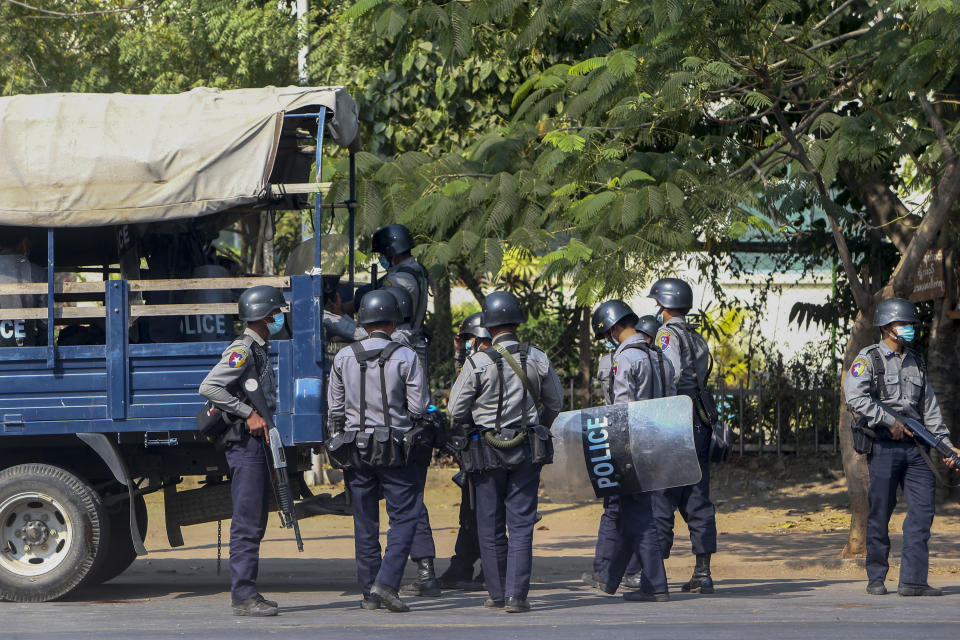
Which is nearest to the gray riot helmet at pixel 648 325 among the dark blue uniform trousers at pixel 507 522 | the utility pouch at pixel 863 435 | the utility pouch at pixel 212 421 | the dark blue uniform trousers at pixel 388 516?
the utility pouch at pixel 863 435

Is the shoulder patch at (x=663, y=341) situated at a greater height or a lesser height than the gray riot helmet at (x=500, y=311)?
lesser

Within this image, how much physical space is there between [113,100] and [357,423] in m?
2.61

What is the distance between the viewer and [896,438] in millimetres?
7805

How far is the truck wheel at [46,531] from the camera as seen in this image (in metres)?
7.62

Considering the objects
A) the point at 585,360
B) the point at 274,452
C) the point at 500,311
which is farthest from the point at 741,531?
the point at 274,452

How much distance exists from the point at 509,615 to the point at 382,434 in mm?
1239

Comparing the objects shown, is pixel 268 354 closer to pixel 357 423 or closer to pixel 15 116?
pixel 357 423

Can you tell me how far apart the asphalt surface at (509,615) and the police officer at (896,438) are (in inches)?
10.3

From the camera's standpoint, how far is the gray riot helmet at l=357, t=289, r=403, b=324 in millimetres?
7344

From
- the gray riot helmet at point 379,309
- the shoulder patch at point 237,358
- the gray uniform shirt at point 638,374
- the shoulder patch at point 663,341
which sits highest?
the gray riot helmet at point 379,309

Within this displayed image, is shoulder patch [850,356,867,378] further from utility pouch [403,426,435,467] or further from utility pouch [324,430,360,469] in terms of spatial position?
utility pouch [324,430,360,469]

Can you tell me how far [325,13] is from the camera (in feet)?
50.1

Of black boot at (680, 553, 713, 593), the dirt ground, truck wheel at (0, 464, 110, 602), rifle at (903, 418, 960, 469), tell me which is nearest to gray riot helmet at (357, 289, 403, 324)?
truck wheel at (0, 464, 110, 602)

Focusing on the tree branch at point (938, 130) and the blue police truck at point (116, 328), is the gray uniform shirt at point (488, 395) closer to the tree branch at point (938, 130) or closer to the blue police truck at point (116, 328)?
the blue police truck at point (116, 328)
